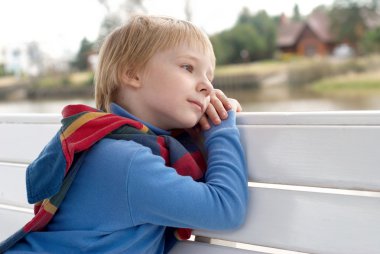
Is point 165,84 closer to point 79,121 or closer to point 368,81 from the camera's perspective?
point 79,121

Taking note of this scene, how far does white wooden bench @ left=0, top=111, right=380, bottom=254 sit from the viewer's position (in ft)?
2.79

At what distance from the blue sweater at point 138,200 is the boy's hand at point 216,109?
0.06 feet

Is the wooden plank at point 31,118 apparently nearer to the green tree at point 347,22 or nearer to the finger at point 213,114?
the finger at point 213,114

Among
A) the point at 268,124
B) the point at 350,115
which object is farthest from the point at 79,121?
the point at 350,115

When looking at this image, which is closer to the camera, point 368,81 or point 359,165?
point 359,165

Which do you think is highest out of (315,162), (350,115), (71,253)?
(350,115)

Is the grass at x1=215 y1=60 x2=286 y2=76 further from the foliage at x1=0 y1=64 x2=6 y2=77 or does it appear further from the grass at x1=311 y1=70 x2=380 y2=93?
the foliage at x1=0 y1=64 x2=6 y2=77

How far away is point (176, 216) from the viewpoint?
87cm

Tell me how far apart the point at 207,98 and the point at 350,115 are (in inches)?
11.4

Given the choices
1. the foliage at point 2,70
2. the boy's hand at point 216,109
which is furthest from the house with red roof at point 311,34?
the foliage at point 2,70

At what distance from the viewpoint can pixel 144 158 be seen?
88 cm

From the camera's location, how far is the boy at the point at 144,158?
2.87 ft

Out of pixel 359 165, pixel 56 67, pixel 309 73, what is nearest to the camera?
pixel 359 165

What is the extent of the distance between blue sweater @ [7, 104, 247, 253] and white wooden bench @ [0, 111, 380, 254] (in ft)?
0.15
